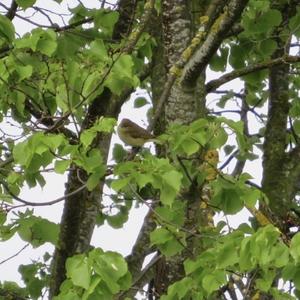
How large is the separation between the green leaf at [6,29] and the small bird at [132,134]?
4.11 ft

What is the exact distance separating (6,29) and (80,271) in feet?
4.73

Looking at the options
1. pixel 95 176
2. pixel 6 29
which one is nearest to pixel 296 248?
pixel 95 176

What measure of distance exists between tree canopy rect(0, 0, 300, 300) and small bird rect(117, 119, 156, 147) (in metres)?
0.11

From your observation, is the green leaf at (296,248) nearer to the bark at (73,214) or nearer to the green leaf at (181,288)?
the green leaf at (181,288)

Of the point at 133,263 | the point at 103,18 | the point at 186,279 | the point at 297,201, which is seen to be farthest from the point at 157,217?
the point at 297,201

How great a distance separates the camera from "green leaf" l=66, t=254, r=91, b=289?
473cm

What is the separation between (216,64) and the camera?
8289mm

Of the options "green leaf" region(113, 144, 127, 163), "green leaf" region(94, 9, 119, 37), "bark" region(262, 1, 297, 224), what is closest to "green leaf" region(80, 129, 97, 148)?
"green leaf" region(94, 9, 119, 37)

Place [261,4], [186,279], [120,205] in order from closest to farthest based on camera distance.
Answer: [186,279]
[261,4]
[120,205]

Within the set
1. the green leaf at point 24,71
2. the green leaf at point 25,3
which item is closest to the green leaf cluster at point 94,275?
the green leaf at point 24,71

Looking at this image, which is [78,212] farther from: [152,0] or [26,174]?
[152,0]

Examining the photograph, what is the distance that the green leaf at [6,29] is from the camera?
16.8ft

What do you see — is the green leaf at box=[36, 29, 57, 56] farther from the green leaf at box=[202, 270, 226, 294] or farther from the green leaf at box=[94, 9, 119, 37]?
the green leaf at box=[202, 270, 226, 294]

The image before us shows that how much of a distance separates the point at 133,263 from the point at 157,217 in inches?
108
